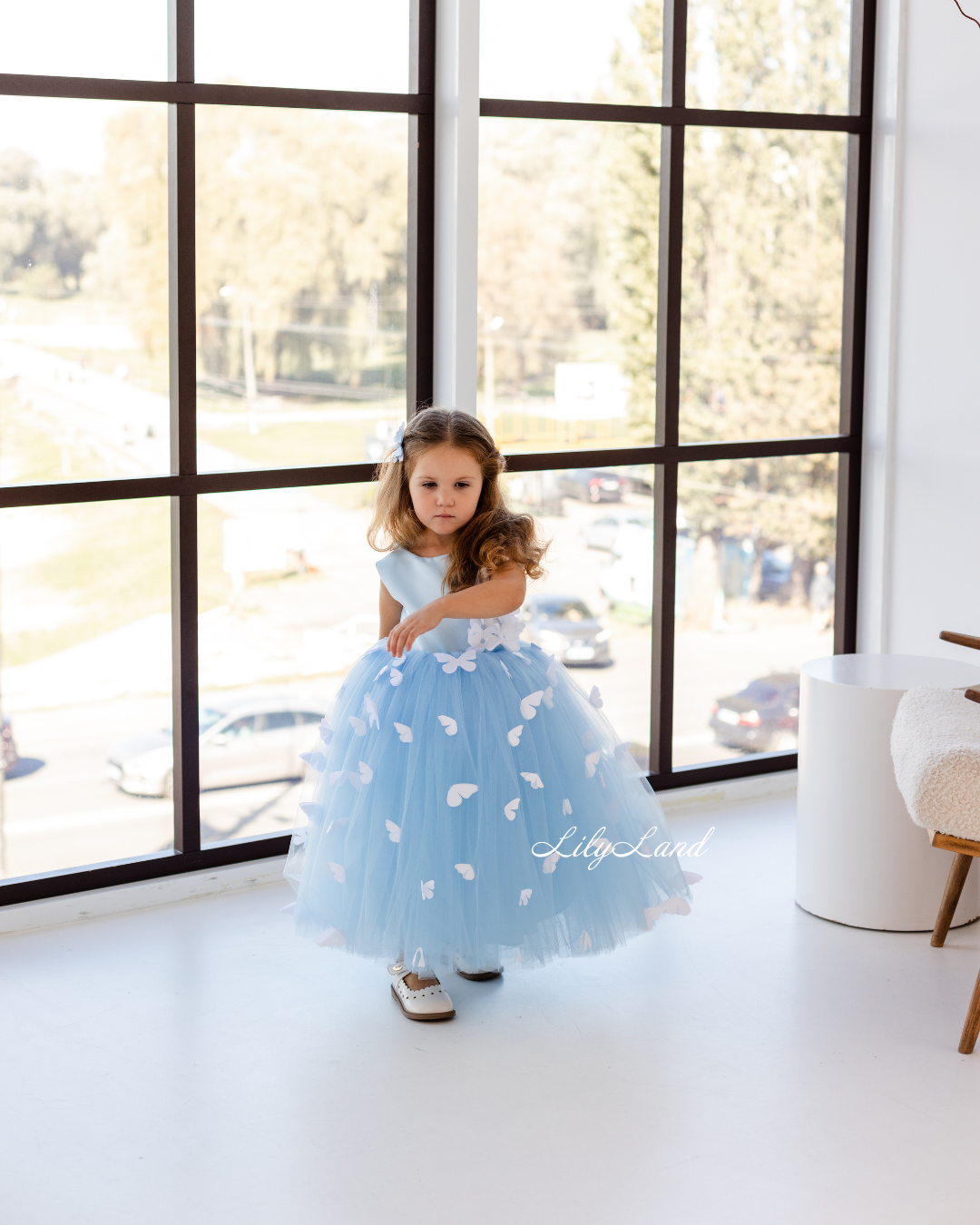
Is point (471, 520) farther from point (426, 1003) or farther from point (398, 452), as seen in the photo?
point (426, 1003)

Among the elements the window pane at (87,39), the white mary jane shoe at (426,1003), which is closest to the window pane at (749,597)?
the white mary jane shoe at (426,1003)

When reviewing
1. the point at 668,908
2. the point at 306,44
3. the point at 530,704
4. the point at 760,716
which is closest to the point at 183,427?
the point at 306,44

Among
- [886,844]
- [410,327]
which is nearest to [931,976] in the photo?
[886,844]

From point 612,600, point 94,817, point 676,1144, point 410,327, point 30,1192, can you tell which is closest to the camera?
point 30,1192

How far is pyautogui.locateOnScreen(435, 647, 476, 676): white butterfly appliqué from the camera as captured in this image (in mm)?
2336

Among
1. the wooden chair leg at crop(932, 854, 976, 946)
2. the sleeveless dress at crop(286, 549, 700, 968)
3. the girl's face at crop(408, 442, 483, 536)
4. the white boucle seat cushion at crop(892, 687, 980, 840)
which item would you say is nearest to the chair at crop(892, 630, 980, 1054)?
the white boucle seat cushion at crop(892, 687, 980, 840)

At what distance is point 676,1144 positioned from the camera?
6.43ft

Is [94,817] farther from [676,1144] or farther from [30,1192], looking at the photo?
[676,1144]

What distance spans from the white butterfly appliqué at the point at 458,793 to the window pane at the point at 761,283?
5.02ft

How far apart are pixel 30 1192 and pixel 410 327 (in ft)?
6.37

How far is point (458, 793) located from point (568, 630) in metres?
1.21

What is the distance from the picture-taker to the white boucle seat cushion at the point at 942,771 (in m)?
2.13

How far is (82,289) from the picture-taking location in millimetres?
2627

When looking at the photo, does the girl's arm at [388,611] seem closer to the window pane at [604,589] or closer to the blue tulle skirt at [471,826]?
the blue tulle skirt at [471,826]
